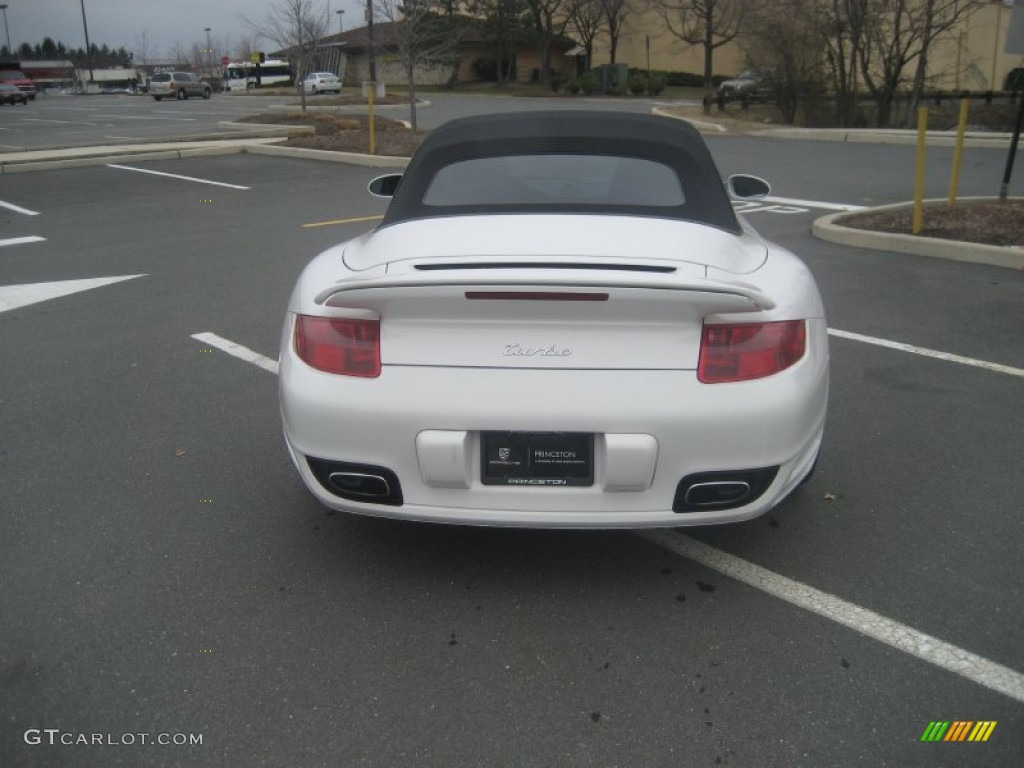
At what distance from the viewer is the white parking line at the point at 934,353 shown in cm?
526

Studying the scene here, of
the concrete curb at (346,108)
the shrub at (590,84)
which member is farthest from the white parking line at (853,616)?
the shrub at (590,84)

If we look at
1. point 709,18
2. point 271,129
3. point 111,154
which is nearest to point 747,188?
point 111,154

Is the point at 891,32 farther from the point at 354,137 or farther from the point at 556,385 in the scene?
the point at 556,385

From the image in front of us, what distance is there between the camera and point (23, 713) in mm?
2480

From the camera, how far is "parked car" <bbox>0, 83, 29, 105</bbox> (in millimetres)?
48562

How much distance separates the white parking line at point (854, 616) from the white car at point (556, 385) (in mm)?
367

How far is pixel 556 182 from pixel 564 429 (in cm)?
161

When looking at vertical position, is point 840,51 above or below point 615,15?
below

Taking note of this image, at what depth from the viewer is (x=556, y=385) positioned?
8.76ft

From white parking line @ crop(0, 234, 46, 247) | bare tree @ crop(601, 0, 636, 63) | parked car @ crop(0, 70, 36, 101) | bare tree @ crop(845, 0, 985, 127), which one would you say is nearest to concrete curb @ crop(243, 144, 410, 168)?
white parking line @ crop(0, 234, 46, 247)

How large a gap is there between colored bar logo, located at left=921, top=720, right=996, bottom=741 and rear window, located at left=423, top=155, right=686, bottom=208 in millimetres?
2129

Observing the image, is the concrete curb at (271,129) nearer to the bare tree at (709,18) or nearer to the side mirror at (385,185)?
the side mirror at (385,185)

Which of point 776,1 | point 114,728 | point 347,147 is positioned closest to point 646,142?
point 114,728

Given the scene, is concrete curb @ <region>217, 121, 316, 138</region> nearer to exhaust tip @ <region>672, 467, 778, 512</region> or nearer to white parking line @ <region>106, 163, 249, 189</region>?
white parking line @ <region>106, 163, 249, 189</region>
